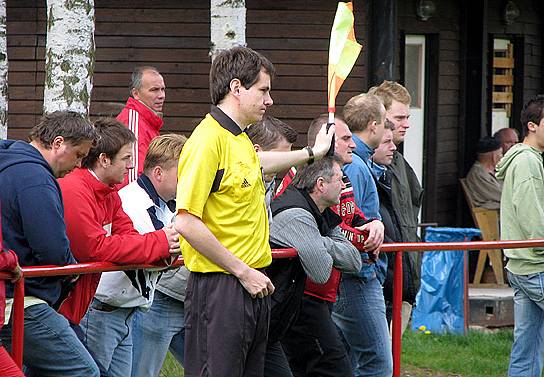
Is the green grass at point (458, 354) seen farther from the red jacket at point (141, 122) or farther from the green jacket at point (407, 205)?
the red jacket at point (141, 122)

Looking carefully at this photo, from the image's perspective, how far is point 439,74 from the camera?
12.8 m

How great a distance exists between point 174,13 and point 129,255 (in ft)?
21.7

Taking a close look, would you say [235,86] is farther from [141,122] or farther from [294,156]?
[141,122]

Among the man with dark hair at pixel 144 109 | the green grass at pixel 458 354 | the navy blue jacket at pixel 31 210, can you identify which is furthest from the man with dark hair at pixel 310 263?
the green grass at pixel 458 354

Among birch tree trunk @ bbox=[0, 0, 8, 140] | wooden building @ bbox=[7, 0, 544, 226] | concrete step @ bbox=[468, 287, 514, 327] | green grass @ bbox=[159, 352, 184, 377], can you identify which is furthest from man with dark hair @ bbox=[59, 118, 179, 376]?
concrete step @ bbox=[468, 287, 514, 327]

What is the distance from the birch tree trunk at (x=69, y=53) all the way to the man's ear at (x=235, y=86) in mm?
3448

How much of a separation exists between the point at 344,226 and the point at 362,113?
901mm

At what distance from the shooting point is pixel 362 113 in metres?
6.61

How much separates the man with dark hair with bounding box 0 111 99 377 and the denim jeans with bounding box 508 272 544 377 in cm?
286

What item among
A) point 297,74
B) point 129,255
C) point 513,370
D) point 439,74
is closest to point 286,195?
point 129,255

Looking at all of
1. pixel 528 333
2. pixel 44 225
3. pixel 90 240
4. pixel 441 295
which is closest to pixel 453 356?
pixel 441 295

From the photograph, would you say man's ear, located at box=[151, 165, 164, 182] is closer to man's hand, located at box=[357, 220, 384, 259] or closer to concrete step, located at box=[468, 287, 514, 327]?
man's hand, located at box=[357, 220, 384, 259]

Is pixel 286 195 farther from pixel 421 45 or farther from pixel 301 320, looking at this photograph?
pixel 421 45

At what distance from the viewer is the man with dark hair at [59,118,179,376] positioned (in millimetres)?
5141
